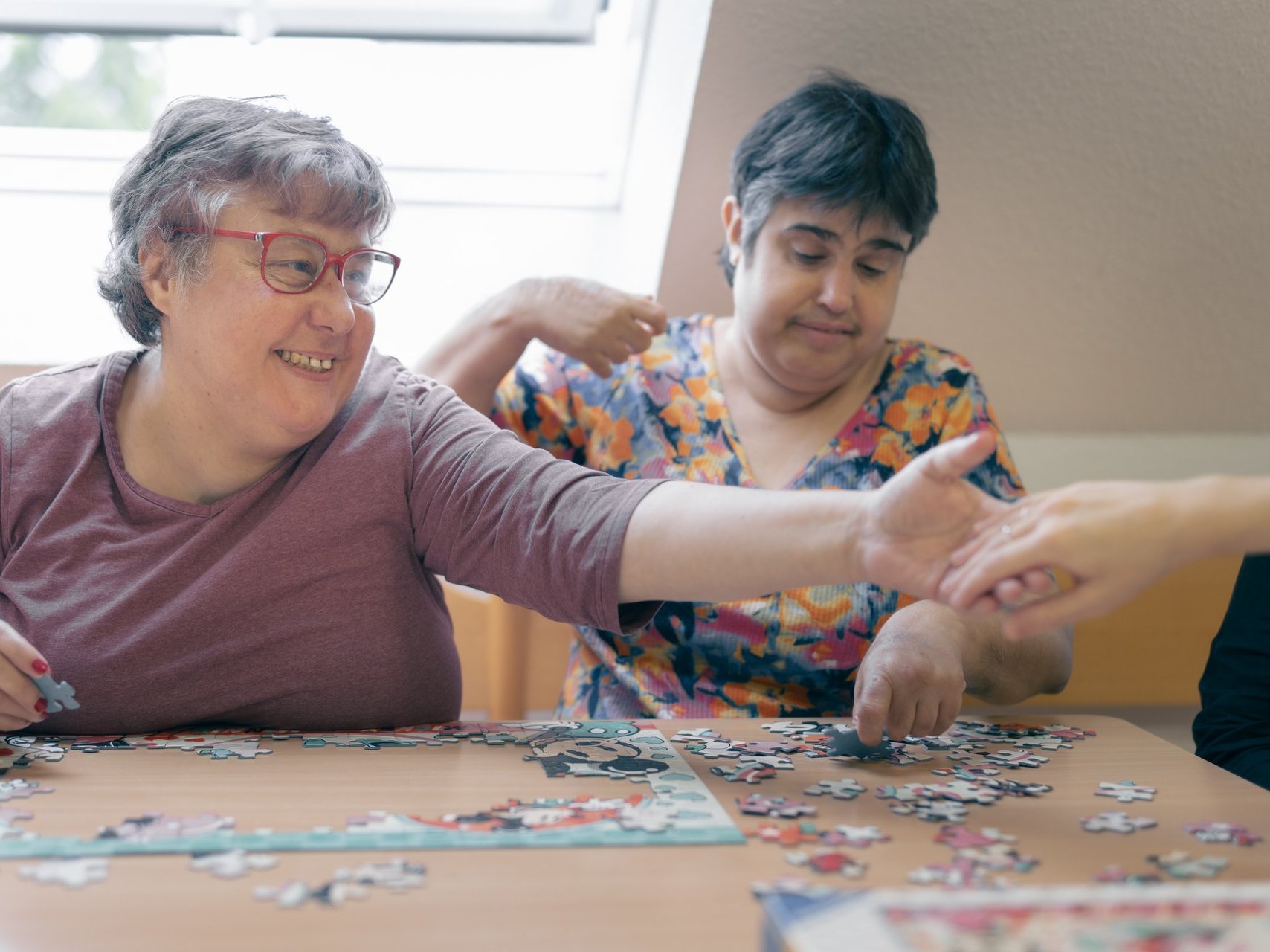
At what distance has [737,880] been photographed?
1.23m

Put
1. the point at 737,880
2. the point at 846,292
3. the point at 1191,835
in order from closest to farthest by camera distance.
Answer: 1. the point at 737,880
2. the point at 1191,835
3. the point at 846,292

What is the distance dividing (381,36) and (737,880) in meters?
2.56

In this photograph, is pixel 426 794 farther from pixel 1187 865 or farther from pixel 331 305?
pixel 1187 865

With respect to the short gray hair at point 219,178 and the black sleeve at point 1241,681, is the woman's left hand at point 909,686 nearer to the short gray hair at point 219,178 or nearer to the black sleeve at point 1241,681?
the black sleeve at point 1241,681

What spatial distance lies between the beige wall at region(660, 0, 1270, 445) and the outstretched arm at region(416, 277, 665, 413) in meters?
0.55

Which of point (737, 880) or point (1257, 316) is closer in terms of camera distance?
point (737, 880)

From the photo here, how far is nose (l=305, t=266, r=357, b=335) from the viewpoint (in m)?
1.78

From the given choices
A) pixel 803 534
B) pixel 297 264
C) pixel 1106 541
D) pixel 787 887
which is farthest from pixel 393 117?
pixel 787 887

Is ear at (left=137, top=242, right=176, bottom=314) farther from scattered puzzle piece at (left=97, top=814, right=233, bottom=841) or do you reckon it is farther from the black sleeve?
the black sleeve

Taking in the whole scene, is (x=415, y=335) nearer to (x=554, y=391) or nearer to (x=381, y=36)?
(x=381, y=36)

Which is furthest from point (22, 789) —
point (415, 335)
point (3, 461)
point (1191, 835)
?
point (415, 335)

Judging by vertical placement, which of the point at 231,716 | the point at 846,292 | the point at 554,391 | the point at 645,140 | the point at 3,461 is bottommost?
the point at 231,716

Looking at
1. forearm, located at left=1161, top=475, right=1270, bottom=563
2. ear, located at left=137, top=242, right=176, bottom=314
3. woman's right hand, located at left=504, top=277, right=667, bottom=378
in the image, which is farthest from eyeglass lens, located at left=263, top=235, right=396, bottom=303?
forearm, located at left=1161, top=475, right=1270, bottom=563

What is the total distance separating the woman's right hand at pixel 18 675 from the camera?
1555mm
